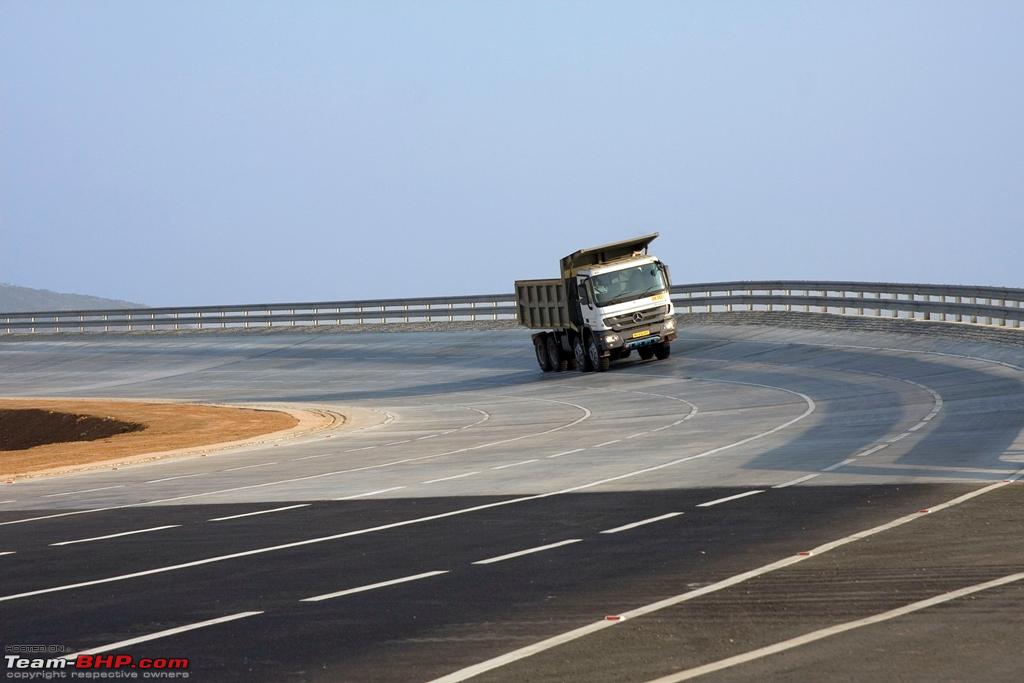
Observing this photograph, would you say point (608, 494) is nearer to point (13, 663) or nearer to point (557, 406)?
point (13, 663)

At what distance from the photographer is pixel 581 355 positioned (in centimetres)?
4141

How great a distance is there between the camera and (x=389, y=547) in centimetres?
1320

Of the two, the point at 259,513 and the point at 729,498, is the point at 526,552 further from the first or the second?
the point at 259,513

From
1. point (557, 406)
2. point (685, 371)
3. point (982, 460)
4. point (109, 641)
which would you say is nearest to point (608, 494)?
point (982, 460)

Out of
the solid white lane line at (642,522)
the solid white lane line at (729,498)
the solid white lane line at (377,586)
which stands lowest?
the solid white lane line at (729,498)

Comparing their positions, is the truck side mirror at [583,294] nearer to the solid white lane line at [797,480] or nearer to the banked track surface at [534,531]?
the banked track surface at [534,531]

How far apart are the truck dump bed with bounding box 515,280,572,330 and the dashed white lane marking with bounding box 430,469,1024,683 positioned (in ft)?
Answer: 91.1

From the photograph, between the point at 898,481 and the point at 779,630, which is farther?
the point at 898,481

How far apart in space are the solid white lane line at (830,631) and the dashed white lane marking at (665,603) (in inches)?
41.6

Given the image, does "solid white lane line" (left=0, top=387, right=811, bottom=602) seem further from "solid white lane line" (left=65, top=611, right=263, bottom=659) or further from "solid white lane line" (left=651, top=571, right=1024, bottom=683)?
"solid white lane line" (left=651, top=571, right=1024, bottom=683)

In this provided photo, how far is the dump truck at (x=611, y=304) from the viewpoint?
128 feet

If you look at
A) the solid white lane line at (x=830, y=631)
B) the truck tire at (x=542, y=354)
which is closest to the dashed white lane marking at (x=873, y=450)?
the solid white lane line at (x=830, y=631)

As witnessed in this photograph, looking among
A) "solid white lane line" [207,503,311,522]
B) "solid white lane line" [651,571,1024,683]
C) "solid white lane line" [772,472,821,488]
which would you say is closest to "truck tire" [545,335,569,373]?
"solid white lane line" [772,472,821,488]

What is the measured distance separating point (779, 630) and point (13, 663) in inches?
186
